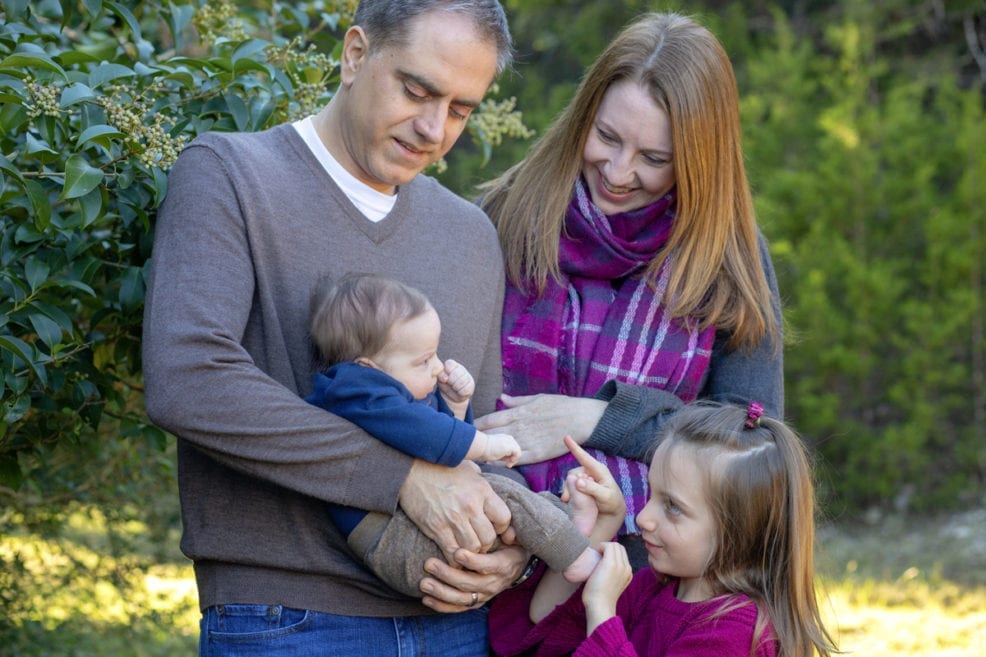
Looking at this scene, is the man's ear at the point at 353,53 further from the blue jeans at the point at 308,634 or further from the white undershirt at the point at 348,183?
the blue jeans at the point at 308,634

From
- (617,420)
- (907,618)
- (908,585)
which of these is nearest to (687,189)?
(617,420)

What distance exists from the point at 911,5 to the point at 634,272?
6935 millimetres

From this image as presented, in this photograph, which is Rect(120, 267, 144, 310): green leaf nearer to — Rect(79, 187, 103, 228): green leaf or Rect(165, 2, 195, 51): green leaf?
Rect(79, 187, 103, 228): green leaf

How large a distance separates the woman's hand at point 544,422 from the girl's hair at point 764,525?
0.23 meters

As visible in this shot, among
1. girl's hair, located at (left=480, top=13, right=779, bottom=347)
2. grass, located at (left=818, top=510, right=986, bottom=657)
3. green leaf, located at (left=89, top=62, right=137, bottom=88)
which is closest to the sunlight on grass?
grass, located at (left=818, top=510, right=986, bottom=657)

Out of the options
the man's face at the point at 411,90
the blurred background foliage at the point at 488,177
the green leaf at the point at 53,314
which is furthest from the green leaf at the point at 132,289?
the man's face at the point at 411,90

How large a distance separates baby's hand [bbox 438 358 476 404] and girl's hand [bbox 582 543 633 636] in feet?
1.35

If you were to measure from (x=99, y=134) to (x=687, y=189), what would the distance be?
4.01 ft

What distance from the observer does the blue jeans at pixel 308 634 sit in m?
2.10

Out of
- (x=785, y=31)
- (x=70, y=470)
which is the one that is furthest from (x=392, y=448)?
(x=785, y=31)

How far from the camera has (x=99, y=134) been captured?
6.88 feet

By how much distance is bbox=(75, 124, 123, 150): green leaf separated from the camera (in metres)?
2.09

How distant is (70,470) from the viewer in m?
3.65

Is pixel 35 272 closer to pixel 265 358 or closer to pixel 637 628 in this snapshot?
pixel 265 358
